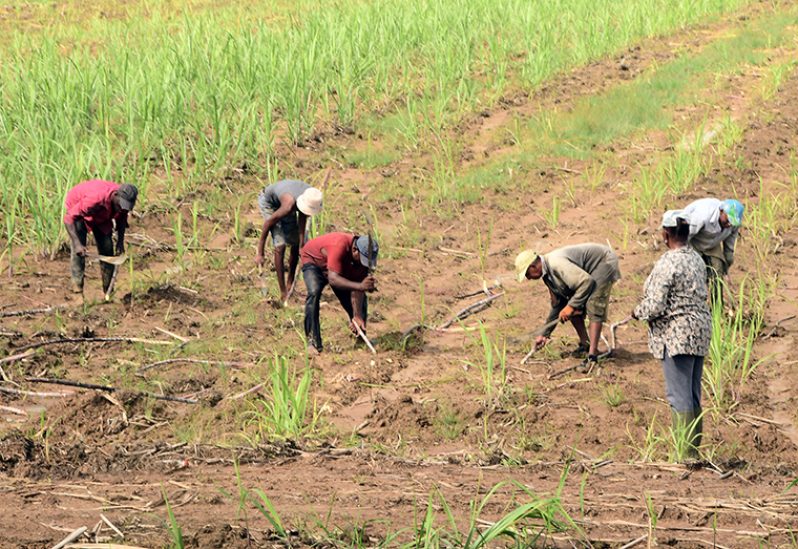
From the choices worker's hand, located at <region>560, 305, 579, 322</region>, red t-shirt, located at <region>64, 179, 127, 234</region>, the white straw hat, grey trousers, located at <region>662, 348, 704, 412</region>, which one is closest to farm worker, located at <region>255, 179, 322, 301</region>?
the white straw hat

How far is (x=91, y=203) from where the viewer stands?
7.84 m

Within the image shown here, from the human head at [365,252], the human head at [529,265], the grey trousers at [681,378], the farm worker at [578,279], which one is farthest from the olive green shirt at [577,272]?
the grey trousers at [681,378]

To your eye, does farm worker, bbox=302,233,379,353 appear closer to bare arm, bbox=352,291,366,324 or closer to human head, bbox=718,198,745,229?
bare arm, bbox=352,291,366,324

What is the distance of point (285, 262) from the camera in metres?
9.16

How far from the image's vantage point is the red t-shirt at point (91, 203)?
309 inches

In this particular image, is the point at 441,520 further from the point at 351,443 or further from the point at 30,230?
the point at 30,230

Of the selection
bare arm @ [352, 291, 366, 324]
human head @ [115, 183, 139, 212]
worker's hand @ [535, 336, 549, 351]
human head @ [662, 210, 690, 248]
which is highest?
human head @ [662, 210, 690, 248]

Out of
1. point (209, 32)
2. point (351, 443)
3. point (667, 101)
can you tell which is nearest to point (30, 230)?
point (351, 443)

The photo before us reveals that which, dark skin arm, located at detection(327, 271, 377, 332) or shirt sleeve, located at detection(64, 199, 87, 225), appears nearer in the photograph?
dark skin arm, located at detection(327, 271, 377, 332)

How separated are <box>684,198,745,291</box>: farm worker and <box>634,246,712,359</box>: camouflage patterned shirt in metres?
1.32

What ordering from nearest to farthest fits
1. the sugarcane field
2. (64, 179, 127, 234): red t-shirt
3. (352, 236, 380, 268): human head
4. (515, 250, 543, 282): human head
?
the sugarcane field < (515, 250, 543, 282): human head < (352, 236, 380, 268): human head < (64, 179, 127, 234): red t-shirt

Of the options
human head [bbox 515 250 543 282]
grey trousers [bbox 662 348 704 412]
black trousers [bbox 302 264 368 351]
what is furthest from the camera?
black trousers [bbox 302 264 368 351]

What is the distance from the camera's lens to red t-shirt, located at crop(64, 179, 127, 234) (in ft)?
25.8

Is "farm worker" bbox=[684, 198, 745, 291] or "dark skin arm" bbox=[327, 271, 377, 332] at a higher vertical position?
"farm worker" bbox=[684, 198, 745, 291]
